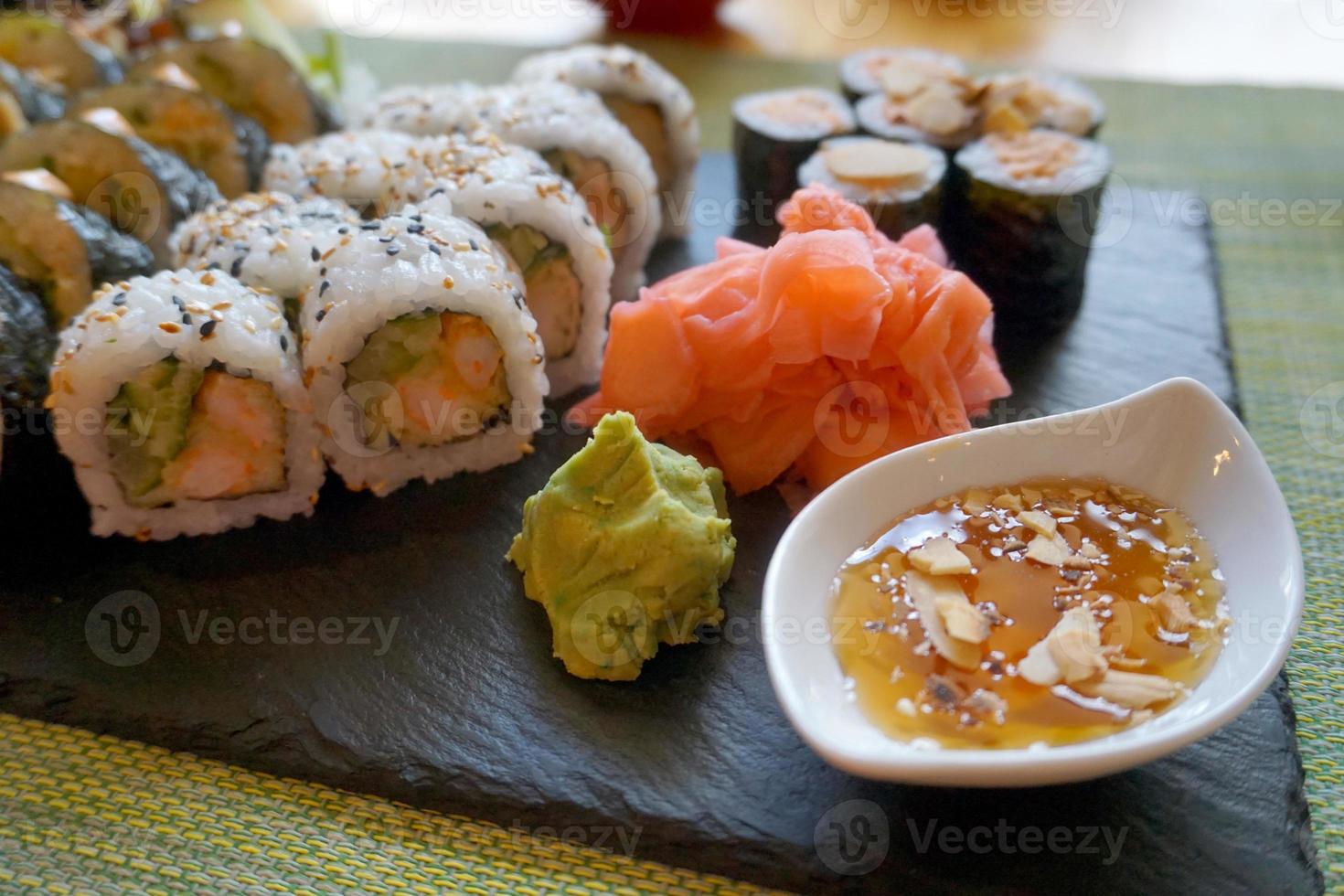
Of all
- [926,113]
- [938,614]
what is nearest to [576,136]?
[926,113]

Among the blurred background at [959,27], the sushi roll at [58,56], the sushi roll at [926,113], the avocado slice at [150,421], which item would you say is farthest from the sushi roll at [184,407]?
the blurred background at [959,27]

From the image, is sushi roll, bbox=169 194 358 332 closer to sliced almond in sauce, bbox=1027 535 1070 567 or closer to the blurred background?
sliced almond in sauce, bbox=1027 535 1070 567

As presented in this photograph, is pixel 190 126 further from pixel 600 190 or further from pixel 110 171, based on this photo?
pixel 600 190

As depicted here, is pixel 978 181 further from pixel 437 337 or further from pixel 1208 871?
pixel 1208 871

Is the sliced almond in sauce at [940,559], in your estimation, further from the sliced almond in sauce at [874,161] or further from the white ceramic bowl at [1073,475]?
the sliced almond in sauce at [874,161]

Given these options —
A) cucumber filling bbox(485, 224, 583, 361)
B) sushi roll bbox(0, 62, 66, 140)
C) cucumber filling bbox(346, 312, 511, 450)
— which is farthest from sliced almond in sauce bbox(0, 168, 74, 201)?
cucumber filling bbox(485, 224, 583, 361)
